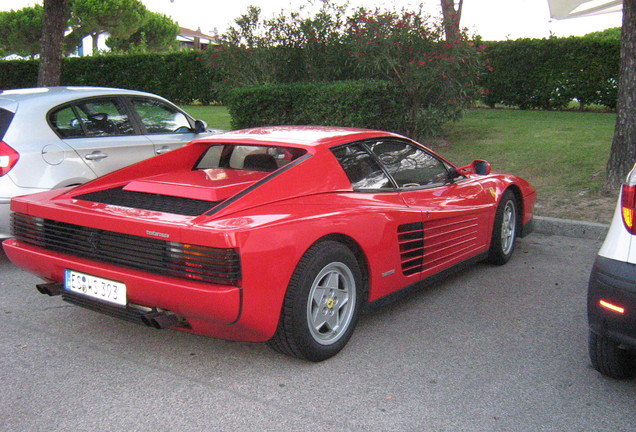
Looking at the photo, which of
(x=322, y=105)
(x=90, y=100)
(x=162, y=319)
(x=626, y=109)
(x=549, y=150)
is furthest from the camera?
(x=549, y=150)

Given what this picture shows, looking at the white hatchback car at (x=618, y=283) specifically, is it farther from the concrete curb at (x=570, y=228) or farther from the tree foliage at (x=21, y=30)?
the tree foliage at (x=21, y=30)

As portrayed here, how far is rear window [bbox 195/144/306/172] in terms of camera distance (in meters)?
4.25

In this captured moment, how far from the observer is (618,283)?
9.84 feet

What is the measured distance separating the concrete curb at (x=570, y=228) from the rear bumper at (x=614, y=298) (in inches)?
146

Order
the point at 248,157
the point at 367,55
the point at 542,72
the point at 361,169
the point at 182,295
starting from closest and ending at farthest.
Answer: the point at 182,295
the point at 361,169
the point at 248,157
the point at 367,55
the point at 542,72

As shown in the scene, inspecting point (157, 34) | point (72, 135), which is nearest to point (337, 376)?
point (72, 135)

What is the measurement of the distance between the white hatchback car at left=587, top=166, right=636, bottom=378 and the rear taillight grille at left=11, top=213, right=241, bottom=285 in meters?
1.74

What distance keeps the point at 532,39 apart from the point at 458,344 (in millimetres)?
11827

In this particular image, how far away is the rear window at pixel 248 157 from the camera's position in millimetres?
4246

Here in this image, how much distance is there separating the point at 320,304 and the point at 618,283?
1.55 metres

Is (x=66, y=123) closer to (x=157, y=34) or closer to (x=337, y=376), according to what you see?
(x=337, y=376)

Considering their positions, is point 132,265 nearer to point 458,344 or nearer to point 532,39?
point 458,344

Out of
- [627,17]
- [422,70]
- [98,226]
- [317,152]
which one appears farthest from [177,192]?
[422,70]

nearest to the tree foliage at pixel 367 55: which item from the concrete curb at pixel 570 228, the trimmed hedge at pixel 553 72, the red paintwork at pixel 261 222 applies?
the concrete curb at pixel 570 228
